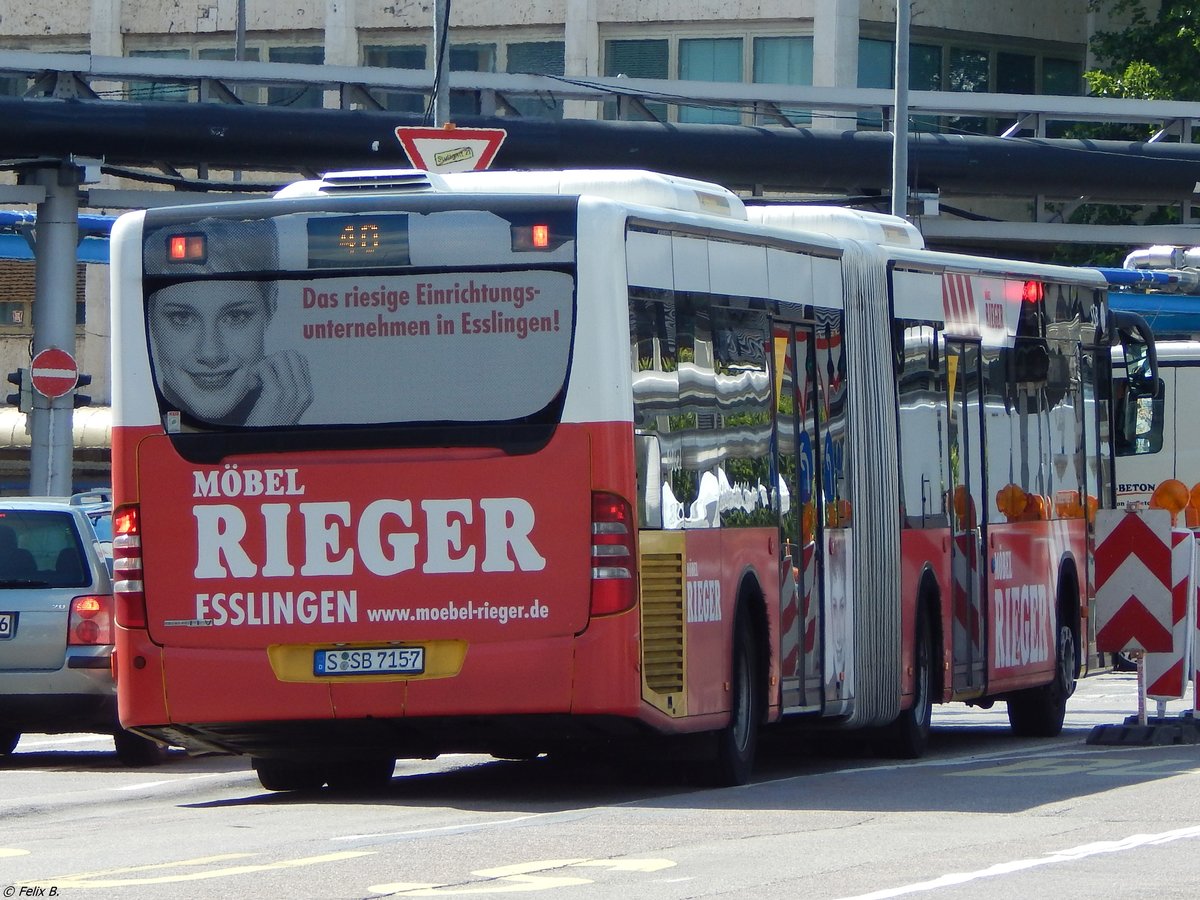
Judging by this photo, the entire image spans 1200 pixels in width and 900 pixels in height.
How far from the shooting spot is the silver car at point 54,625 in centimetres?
1602

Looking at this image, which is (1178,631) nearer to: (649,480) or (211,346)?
(649,480)

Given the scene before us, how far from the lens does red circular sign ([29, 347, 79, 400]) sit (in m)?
28.6

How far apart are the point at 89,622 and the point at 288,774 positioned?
8.30 ft

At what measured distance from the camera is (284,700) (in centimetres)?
1248

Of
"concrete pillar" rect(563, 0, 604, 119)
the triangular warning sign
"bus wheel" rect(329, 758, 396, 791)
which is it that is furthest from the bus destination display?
"concrete pillar" rect(563, 0, 604, 119)

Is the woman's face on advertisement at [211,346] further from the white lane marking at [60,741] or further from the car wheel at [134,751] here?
the white lane marking at [60,741]

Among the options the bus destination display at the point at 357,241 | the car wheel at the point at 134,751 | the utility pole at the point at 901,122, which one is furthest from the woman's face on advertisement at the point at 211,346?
the utility pole at the point at 901,122

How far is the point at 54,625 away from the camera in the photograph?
16109 mm

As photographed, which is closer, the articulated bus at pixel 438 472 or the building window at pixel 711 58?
the articulated bus at pixel 438 472

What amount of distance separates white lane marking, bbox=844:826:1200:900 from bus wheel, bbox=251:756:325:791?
489 cm

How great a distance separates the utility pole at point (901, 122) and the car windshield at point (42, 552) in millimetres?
16311

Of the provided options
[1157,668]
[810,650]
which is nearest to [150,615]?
[810,650]

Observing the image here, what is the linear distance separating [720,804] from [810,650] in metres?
2.32

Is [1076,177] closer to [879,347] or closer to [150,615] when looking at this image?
[879,347]
